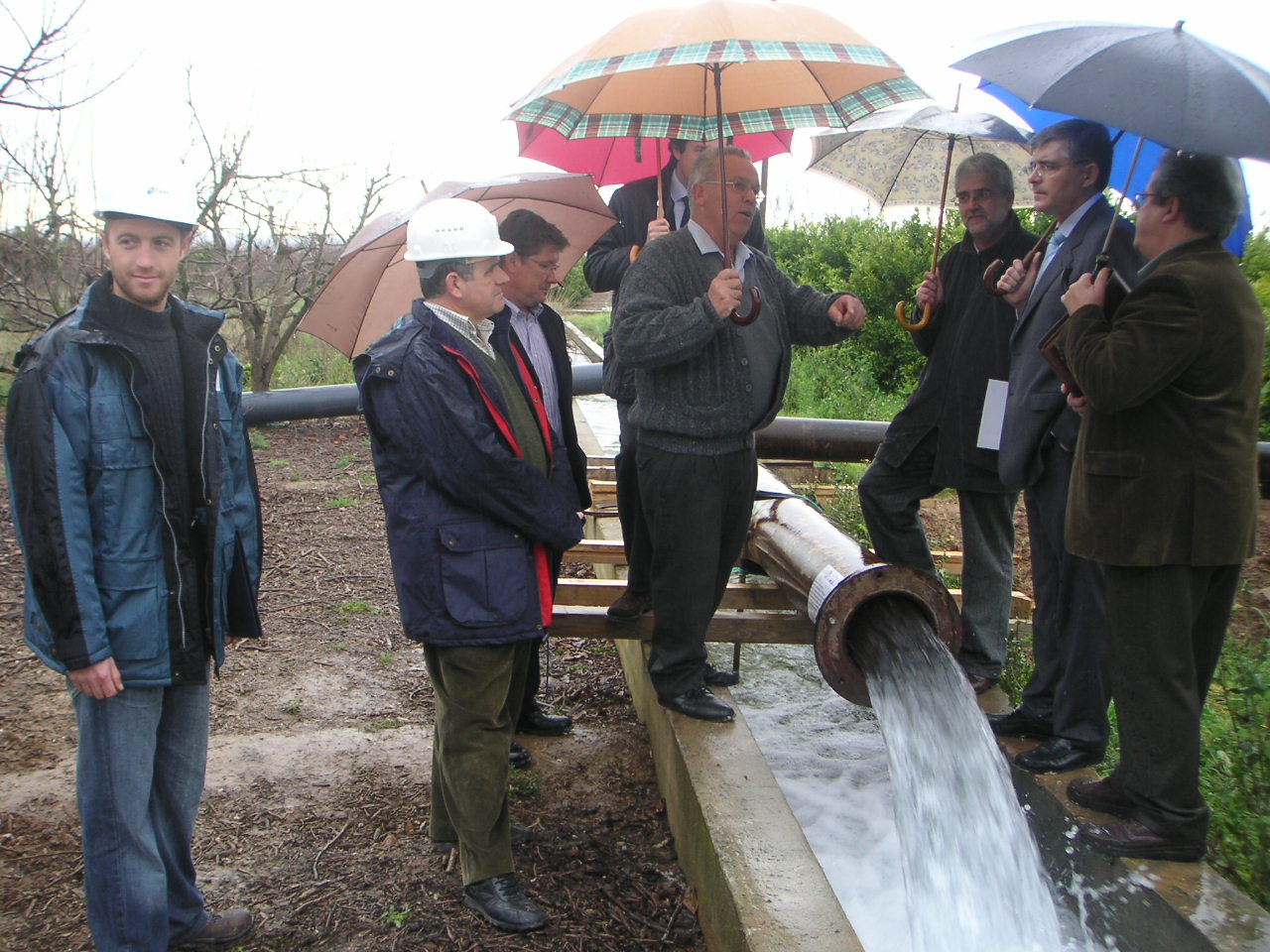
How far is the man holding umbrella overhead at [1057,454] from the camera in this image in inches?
137

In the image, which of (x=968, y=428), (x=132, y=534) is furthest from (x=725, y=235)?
(x=132, y=534)

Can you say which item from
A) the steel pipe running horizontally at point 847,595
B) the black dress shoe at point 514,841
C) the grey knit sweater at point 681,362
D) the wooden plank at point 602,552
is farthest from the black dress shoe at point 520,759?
the grey knit sweater at point 681,362

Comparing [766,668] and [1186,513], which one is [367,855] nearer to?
[766,668]

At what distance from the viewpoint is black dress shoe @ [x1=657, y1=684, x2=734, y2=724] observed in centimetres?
381

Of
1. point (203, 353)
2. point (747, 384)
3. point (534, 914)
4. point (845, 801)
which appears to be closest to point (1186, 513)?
point (747, 384)

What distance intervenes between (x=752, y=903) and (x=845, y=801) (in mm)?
1270

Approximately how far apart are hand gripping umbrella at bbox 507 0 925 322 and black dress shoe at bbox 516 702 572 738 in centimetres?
185

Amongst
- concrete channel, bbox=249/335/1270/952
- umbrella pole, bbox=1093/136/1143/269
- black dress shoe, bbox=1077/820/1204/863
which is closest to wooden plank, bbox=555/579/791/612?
concrete channel, bbox=249/335/1270/952

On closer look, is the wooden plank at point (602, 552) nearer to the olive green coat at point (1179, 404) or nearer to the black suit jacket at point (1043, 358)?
the black suit jacket at point (1043, 358)

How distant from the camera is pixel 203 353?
2924 millimetres

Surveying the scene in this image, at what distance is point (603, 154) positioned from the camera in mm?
4832

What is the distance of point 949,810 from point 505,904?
4.25 ft

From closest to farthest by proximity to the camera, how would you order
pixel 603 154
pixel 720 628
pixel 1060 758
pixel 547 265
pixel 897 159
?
pixel 1060 758 < pixel 547 265 < pixel 720 628 < pixel 603 154 < pixel 897 159

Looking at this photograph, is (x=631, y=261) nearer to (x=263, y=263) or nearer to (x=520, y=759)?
(x=520, y=759)
